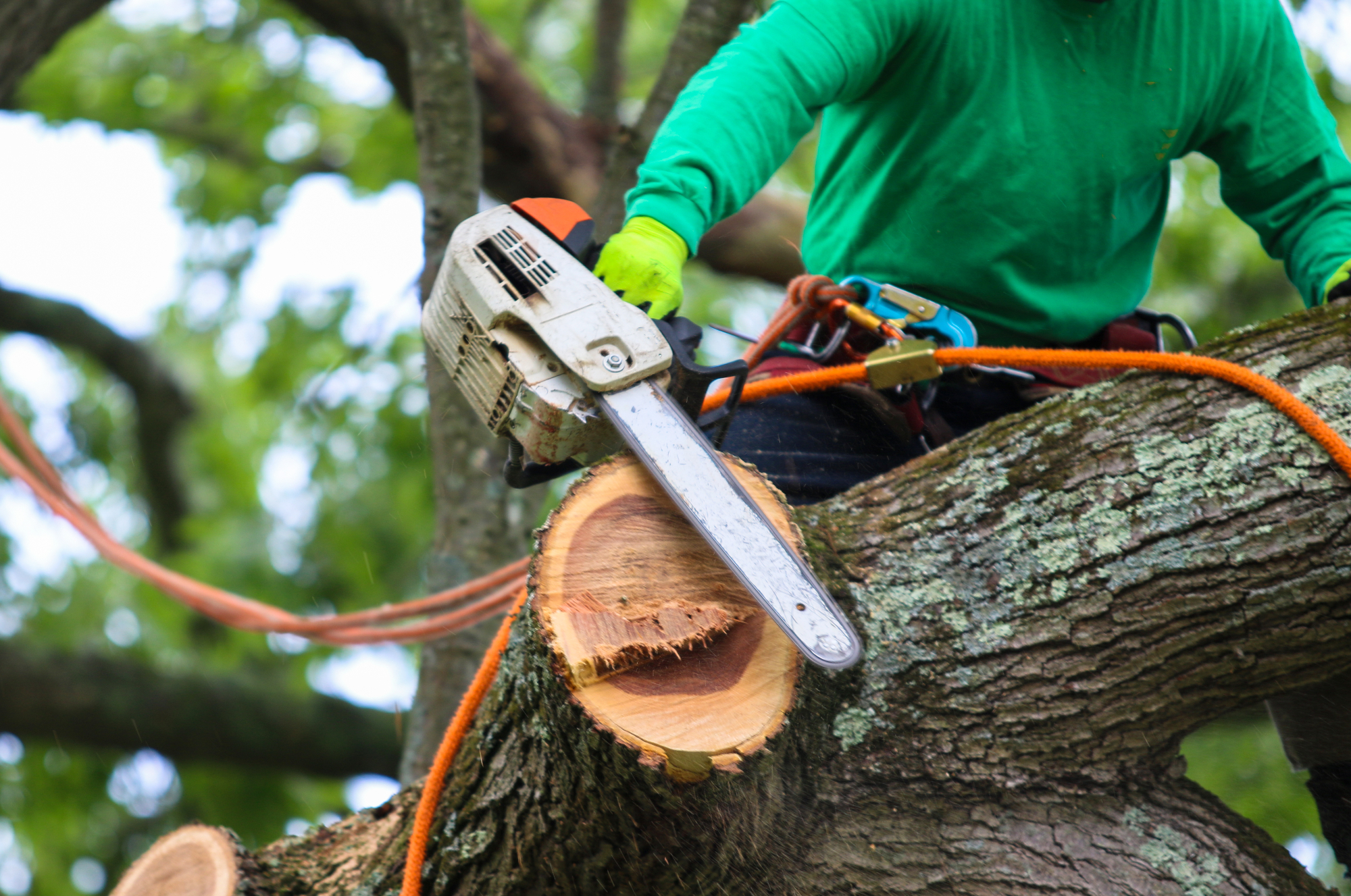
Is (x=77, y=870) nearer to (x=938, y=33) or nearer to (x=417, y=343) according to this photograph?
(x=417, y=343)

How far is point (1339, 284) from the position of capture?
163cm

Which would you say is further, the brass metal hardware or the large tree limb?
the large tree limb

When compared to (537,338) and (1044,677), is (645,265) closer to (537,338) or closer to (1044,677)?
(537,338)

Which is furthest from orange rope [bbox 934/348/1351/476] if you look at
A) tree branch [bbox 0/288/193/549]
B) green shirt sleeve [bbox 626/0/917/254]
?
tree branch [bbox 0/288/193/549]

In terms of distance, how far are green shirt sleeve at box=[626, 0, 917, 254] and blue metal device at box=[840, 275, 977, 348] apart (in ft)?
0.98

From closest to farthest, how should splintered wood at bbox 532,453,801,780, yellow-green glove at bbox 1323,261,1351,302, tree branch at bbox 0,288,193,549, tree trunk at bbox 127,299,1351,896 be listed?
1. splintered wood at bbox 532,453,801,780
2. tree trunk at bbox 127,299,1351,896
3. yellow-green glove at bbox 1323,261,1351,302
4. tree branch at bbox 0,288,193,549

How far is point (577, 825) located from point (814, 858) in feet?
1.00

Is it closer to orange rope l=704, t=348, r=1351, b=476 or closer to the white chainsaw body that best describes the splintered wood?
the white chainsaw body

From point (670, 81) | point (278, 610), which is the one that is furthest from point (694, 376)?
point (278, 610)

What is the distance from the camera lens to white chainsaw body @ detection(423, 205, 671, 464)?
133cm

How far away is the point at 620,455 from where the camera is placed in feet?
4.37

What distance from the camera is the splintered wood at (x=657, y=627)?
110 cm

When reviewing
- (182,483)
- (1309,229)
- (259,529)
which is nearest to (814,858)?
(1309,229)

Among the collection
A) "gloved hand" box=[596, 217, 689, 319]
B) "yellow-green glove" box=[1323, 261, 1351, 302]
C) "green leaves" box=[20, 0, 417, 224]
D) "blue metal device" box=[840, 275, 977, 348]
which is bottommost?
"green leaves" box=[20, 0, 417, 224]
